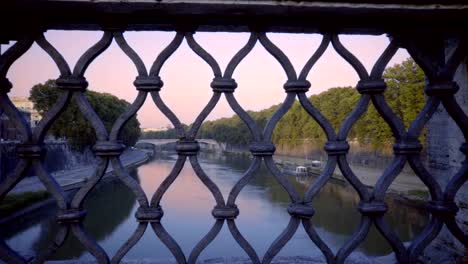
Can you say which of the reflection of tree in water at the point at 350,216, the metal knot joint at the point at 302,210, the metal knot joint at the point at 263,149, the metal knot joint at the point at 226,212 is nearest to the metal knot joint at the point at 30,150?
the metal knot joint at the point at 226,212

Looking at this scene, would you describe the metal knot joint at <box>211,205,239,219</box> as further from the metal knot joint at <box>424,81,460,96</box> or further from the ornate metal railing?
the metal knot joint at <box>424,81,460,96</box>

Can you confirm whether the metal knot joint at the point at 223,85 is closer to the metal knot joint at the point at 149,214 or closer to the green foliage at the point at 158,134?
the metal knot joint at the point at 149,214

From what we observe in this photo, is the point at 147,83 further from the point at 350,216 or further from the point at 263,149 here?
the point at 350,216

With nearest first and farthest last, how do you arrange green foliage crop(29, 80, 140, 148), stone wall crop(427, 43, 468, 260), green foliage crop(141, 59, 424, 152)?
stone wall crop(427, 43, 468, 260) → green foliage crop(141, 59, 424, 152) → green foliage crop(29, 80, 140, 148)

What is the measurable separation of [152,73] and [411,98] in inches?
1058

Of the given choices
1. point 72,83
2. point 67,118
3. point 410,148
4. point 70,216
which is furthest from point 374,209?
point 67,118

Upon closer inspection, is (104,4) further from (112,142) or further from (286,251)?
(286,251)

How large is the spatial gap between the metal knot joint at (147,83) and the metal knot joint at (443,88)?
1275 mm

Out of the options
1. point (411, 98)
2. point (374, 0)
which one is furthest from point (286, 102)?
point (411, 98)

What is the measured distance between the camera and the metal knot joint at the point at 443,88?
1.48 meters

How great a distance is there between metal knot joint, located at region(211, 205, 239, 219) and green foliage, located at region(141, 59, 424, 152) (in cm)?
345

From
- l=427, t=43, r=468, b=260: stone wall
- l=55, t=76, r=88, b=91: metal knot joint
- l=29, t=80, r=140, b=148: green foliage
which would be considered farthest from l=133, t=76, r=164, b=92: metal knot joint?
l=29, t=80, r=140, b=148: green foliage

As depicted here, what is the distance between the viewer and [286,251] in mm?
17297

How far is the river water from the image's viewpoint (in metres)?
18.0
